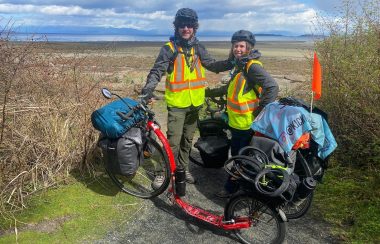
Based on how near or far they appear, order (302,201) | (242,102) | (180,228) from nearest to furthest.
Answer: (302,201), (180,228), (242,102)

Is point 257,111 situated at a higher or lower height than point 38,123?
higher

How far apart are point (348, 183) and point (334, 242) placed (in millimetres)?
1291

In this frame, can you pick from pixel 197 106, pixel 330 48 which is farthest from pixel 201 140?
pixel 330 48

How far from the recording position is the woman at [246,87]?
4.45 metres

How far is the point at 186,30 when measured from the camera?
4906 millimetres

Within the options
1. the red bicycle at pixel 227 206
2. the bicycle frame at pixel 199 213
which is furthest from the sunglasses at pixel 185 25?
the bicycle frame at pixel 199 213

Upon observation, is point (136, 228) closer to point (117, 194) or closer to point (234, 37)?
point (117, 194)

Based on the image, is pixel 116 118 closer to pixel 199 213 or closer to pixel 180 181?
pixel 180 181

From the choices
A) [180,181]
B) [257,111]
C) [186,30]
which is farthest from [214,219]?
[186,30]

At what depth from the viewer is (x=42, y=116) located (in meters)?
5.30

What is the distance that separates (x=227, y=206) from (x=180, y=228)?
0.70 metres

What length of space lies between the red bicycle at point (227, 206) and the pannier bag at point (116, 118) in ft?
0.34

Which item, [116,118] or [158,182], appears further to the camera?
[158,182]

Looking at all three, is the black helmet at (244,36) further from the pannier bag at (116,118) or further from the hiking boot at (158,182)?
the hiking boot at (158,182)
